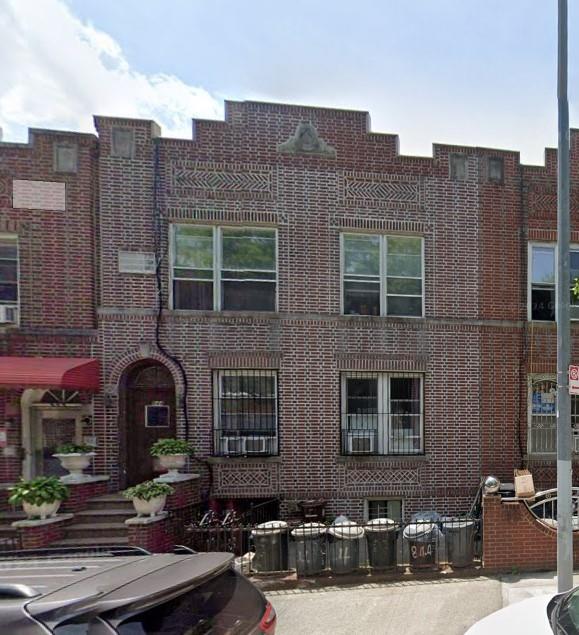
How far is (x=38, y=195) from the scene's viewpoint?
8203mm

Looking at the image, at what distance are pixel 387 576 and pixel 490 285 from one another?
619cm

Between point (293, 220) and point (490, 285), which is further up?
point (293, 220)

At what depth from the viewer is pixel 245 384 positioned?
8.66m

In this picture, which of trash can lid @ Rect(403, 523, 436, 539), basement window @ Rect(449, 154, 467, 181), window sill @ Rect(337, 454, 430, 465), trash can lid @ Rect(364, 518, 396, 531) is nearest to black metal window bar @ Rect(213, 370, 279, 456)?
window sill @ Rect(337, 454, 430, 465)

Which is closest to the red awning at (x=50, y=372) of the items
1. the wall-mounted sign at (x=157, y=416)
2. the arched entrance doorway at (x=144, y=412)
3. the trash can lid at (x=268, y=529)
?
the arched entrance doorway at (x=144, y=412)

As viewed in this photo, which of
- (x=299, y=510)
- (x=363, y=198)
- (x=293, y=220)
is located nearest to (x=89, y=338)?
(x=293, y=220)

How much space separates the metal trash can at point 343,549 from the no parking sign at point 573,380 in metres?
3.43

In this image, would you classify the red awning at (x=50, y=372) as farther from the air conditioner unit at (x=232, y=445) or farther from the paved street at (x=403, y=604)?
the paved street at (x=403, y=604)

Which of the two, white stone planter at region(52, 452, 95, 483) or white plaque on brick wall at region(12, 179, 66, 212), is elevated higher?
white plaque on brick wall at region(12, 179, 66, 212)

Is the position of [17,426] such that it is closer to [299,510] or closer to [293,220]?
[299,510]

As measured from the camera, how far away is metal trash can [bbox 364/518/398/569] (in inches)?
239

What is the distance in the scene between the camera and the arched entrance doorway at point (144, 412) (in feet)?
27.5

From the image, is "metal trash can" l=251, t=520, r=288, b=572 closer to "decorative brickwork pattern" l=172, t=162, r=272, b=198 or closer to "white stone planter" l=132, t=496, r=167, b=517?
"white stone planter" l=132, t=496, r=167, b=517

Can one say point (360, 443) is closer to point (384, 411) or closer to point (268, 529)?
point (384, 411)
